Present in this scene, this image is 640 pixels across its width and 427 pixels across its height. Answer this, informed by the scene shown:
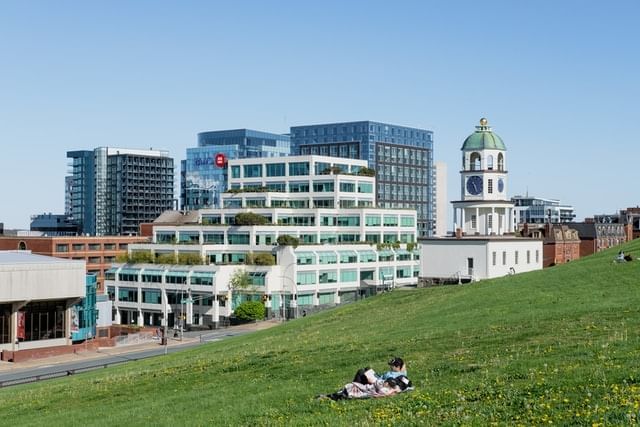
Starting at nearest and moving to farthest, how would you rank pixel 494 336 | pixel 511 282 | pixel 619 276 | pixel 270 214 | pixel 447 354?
pixel 447 354 < pixel 494 336 < pixel 619 276 < pixel 511 282 < pixel 270 214

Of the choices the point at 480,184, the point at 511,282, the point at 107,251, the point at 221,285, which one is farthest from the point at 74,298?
the point at 107,251

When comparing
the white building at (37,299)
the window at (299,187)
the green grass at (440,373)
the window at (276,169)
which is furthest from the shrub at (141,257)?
the green grass at (440,373)

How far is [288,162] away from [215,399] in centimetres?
12347

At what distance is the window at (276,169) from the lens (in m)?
152

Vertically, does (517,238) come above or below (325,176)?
below

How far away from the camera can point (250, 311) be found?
122 meters

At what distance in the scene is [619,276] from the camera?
1991 inches

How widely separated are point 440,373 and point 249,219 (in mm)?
108072

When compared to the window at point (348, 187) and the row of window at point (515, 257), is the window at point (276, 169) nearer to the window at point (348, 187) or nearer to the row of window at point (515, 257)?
the window at point (348, 187)

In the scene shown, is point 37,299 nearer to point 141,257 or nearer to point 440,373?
point 141,257

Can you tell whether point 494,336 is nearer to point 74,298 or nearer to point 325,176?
point 74,298

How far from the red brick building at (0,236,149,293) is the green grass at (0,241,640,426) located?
11891 centimetres

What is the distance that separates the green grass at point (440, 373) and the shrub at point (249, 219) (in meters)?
79.8

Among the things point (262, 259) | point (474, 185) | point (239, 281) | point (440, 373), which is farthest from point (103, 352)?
point (440, 373)
